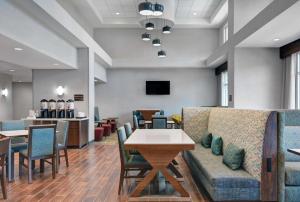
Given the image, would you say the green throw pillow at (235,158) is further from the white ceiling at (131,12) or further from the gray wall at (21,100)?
the gray wall at (21,100)

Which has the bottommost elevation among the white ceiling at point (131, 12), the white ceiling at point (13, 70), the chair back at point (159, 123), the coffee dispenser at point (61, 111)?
the chair back at point (159, 123)

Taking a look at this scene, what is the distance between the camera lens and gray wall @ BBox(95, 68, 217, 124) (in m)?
13.0

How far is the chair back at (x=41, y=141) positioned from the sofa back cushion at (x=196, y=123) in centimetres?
288

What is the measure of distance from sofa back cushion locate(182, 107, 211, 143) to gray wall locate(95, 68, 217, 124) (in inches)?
271

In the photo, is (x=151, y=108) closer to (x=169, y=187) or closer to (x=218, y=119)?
(x=218, y=119)

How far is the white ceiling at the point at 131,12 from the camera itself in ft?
33.1

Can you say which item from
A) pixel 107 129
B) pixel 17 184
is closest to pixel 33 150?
pixel 17 184

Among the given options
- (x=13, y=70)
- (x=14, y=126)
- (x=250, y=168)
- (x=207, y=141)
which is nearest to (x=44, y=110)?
(x=14, y=126)

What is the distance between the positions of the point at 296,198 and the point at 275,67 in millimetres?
5587

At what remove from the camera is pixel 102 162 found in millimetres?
6094

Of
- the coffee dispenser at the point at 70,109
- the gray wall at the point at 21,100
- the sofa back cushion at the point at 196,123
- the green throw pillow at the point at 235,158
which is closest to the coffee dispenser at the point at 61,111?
the coffee dispenser at the point at 70,109

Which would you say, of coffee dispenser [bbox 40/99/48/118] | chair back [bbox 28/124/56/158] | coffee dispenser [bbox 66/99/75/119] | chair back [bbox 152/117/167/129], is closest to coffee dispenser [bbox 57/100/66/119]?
coffee dispenser [bbox 66/99/75/119]

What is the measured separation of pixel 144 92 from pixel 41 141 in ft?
28.9

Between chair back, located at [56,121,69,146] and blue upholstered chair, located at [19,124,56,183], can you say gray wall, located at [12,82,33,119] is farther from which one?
blue upholstered chair, located at [19,124,56,183]
